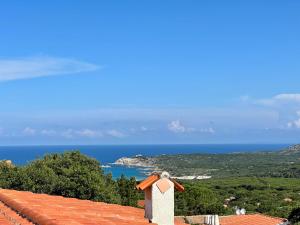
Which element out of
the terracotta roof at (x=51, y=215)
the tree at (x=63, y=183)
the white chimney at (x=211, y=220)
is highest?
the terracotta roof at (x=51, y=215)

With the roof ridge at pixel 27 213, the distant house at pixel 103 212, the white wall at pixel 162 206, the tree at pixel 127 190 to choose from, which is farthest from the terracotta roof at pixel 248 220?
the white wall at pixel 162 206

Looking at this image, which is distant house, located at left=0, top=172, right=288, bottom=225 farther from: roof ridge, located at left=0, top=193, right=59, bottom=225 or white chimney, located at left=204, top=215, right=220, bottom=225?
white chimney, located at left=204, top=215, right=220, bottom=225

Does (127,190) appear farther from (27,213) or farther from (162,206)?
(27,213)

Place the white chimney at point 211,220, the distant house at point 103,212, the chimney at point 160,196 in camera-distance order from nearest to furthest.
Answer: the distant house at point 103,212 → the chimney at point 160,196 → the white chimney at point 211,220

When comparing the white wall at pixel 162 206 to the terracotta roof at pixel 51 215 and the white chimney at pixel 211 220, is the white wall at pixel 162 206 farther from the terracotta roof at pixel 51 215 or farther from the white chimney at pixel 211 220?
the white chimney at pixel 211 220

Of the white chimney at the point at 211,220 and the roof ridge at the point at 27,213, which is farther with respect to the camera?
the white chimney at the point at 211,220

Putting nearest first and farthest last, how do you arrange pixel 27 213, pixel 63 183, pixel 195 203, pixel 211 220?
pixel 27 213
pixel 211 220
pixel 63 183
pixel 195 203

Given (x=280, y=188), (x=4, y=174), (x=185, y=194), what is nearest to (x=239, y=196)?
(x=280, y=188)

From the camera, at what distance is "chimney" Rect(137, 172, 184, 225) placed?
9734mm

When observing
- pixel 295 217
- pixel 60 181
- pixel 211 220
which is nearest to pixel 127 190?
pixel 60 181

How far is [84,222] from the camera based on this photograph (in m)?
8.66

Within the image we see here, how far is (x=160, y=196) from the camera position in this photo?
9.80 m

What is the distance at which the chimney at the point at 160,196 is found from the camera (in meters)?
9.73

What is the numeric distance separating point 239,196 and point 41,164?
43.5 metres
